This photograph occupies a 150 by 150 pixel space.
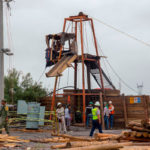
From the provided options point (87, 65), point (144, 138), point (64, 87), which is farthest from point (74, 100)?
point (144, 138)

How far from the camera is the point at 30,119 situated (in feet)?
61.3

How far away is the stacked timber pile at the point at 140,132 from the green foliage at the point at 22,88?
24642 millimetres

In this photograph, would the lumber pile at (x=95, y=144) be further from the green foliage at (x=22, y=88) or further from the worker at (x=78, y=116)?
the green foliage at (x=22, y=88)

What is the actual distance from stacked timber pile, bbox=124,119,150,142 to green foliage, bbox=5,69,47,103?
80.8 feet

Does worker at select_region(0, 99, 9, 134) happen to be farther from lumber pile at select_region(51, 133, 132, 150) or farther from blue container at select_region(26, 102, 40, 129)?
blue container at select_region(26, 102, 40, 129)

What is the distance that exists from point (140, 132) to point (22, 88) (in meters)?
32.2

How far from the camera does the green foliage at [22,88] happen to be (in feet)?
124

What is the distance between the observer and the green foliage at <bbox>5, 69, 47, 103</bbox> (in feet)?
124

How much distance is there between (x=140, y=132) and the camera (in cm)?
1202

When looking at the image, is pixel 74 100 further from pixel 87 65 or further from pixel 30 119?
pixel 30 119

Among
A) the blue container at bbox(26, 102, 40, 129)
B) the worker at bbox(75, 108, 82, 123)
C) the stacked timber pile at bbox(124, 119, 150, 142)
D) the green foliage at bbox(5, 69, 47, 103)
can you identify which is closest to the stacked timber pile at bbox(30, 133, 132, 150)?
the stacked timber pile at bbox(124, 119, 150, 142)

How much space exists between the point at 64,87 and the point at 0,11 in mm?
10349

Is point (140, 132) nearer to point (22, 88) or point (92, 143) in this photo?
point (92, 143)

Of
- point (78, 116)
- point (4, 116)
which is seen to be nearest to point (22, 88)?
point (78, 116)
